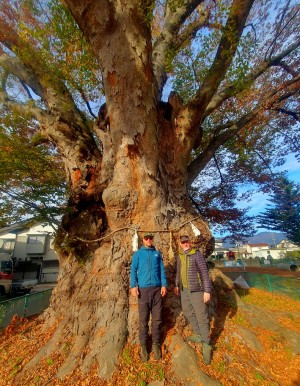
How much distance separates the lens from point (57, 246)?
16.2 feet

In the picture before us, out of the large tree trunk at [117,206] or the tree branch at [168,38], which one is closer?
the large tree trunk at [117,206]

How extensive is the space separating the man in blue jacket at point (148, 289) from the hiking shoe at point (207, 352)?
0.64 metres

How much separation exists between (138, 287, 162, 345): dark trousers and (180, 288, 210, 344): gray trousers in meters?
0.51

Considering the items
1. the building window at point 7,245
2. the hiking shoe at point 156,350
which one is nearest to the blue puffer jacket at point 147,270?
the hiking shoe at point 156,350

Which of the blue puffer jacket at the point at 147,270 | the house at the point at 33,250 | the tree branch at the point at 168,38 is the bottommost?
the blue puffer jacket at the point at 147,270

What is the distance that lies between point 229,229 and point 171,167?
10184 millimetres

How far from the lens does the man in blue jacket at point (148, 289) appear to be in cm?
304

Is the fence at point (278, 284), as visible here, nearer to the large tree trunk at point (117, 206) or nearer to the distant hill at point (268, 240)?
the large tree trunk at point (117, 206)

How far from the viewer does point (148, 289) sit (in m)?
3.19

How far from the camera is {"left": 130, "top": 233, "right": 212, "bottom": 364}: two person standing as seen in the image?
3.07 metres

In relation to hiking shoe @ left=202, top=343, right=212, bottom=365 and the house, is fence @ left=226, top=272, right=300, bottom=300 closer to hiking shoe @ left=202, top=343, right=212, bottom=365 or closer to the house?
hiking shoe @ left=202, top=343, right=212, bottom=365

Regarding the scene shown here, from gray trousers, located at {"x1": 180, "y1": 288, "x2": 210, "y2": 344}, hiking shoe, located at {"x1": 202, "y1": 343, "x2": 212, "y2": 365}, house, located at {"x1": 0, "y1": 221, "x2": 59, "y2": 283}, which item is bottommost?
hiking shoe, located at {"x1": 202, "y1": 343, "x2": 212, "y2": 365}

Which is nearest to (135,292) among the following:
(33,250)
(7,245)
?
(33,250)

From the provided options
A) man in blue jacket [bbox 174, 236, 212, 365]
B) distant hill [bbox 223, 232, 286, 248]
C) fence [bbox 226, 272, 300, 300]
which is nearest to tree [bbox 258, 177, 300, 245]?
distant hill [bbox 223, 232, 286, 248]
